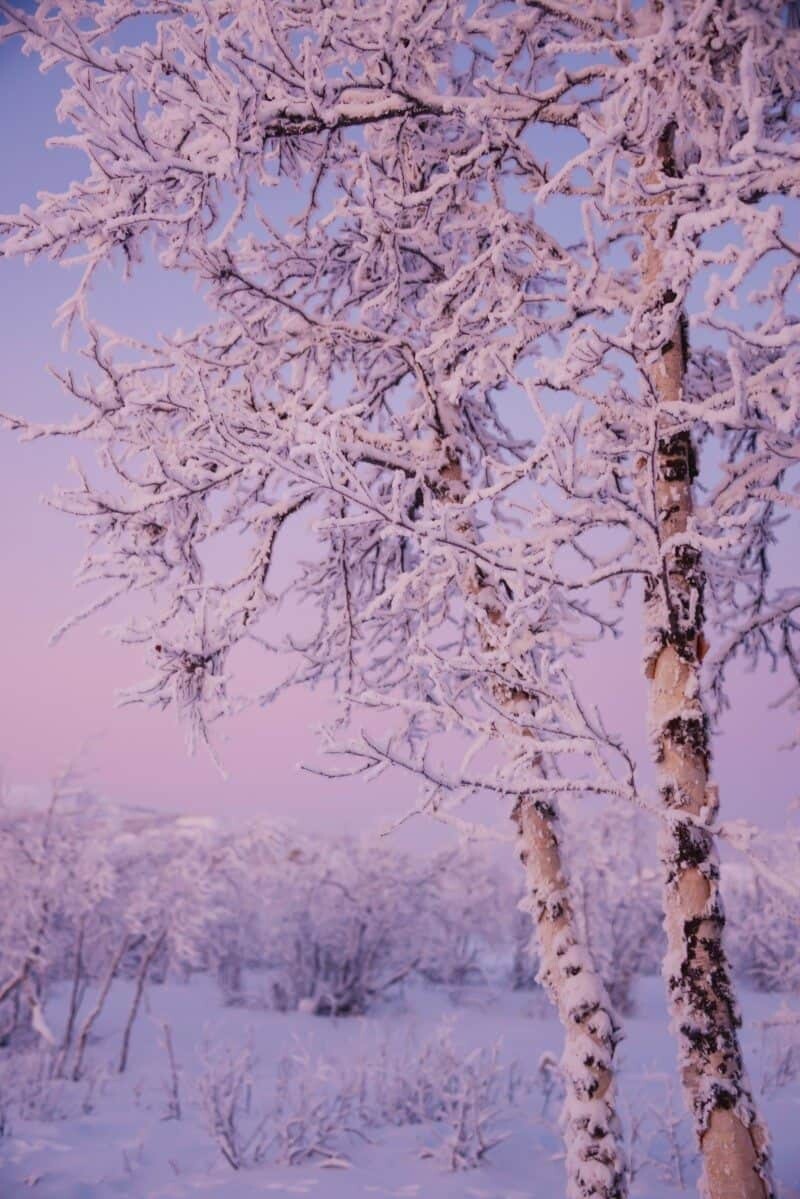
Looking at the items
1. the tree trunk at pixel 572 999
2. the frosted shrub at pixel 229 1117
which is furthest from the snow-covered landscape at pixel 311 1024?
the tree trunk at pixel 572 999

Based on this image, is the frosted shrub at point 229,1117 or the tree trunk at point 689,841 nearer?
the tree trunk at point 689,841

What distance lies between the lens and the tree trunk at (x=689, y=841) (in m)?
2.60

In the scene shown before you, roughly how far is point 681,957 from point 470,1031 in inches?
785

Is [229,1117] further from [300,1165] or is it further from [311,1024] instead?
[311,1024]

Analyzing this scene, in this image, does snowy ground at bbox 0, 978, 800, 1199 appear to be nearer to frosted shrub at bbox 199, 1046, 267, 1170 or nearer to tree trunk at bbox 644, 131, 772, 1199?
frosted shrub at bbox 199, 1046, 267, 1170

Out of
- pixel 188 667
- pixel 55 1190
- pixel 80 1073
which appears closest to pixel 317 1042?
pixel 80 1073

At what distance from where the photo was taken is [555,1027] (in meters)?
20.7

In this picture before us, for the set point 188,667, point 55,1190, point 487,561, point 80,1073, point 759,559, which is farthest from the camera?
point 80,1073

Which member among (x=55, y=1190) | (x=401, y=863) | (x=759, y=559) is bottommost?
(x=55, y=1190)

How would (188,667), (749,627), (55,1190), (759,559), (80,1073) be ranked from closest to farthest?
(749,627) → (188,667) → (759,559) → (55,1190) → (80,1073)

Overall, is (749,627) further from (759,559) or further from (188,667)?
(188,667)

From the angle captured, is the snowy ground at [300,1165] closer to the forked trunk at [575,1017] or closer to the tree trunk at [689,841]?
the forked trunk at [575,1017]

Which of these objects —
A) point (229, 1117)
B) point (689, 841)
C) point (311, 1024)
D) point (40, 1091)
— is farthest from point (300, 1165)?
point (311, 1024)

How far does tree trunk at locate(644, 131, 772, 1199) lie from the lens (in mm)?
2598
